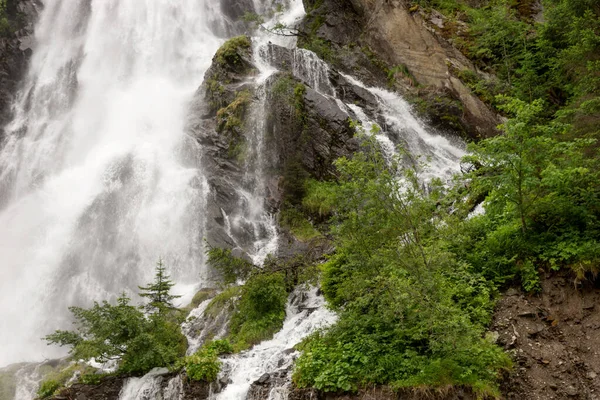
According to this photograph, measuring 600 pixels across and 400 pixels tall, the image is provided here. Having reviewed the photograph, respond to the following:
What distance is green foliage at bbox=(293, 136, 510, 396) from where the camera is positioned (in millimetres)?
6922

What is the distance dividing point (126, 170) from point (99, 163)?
246 centimetres

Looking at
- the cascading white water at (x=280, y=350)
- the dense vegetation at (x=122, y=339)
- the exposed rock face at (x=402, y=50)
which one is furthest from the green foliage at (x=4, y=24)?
the cascading white water at (x=280, y=350)

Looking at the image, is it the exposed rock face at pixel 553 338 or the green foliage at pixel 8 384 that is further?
the green foliage at pixel 8 384

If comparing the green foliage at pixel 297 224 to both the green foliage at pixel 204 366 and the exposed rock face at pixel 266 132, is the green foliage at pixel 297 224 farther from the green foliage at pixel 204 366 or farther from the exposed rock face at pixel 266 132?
the green foliage at pixel 204 366

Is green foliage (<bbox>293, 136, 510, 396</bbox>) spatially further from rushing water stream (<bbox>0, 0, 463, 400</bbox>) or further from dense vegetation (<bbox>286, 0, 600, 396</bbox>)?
rushing water stream (<bbox>0, 0, 463, 400</bbox>)

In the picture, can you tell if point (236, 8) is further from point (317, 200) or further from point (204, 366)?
point (204, 366)

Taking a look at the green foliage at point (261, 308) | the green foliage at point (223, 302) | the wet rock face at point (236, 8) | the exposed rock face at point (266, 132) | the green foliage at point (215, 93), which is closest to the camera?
the green foliage at point (261, 308)

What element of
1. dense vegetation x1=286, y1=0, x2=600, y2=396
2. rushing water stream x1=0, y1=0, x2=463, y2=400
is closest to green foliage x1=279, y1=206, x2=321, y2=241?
rushing water stream x1=0, y1=0, x2=463, y2=400

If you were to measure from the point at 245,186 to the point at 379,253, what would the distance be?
49.3 feet

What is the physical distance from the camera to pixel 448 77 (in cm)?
2312

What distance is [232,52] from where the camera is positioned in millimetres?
25969

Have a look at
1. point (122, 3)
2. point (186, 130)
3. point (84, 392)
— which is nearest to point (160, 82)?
point (186, 130)

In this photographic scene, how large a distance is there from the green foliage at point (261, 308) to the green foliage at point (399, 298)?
3.77 meters

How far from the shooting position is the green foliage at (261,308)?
1178 cm
